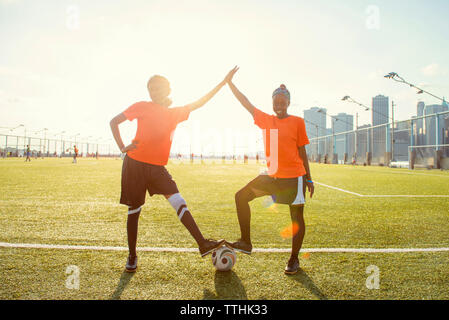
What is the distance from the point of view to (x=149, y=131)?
3395 millimetres

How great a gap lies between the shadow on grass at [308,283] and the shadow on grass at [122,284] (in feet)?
5.63

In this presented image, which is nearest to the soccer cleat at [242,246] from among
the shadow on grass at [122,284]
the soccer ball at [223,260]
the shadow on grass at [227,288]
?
the soccer ball at [223,260]

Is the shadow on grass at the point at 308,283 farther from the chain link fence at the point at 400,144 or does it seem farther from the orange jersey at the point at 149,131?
the chain link fence at the point at 400,144

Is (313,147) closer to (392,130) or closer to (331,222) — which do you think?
(392,130)

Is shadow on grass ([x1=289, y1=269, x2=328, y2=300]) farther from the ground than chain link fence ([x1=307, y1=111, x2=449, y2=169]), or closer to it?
closer to it

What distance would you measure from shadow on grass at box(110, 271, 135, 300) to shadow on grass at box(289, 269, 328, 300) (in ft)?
5.63

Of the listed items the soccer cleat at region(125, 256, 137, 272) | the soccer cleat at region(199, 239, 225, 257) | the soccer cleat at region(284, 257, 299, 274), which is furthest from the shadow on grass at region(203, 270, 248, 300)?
the soccer cleat at region(125, 256, 137, 272)

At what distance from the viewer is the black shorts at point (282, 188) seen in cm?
338

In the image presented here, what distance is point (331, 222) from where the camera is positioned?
585 centimetres

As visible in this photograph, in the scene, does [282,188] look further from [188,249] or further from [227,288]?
[188,249]

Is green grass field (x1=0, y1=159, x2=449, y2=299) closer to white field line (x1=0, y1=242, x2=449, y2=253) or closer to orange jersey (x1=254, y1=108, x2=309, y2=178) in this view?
white field line (x1=0, y1=242, x2=449, y2=253)

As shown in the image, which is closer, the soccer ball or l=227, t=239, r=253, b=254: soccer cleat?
the soccer ball

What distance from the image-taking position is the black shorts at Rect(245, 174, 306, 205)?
3.38 meters

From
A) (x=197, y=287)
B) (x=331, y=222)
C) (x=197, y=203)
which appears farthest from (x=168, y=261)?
(x=197, y=203)
